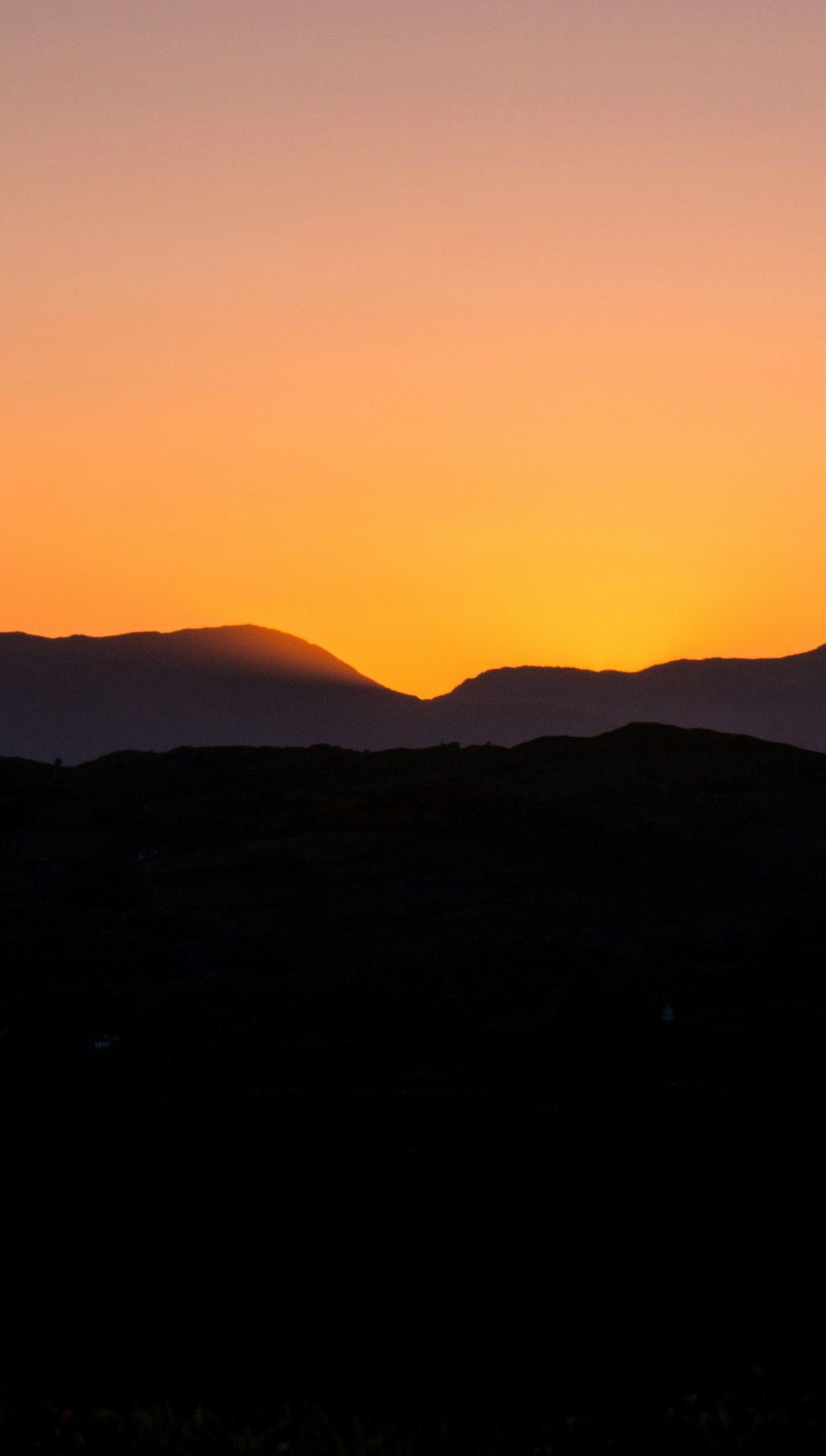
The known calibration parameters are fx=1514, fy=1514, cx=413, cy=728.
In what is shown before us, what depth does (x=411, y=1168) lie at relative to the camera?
13.6m

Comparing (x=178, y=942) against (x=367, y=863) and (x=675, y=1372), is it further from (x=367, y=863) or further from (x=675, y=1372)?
(x=675, y=1372)

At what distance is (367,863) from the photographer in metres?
70.2

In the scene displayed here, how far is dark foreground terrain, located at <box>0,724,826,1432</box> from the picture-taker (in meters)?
10.6

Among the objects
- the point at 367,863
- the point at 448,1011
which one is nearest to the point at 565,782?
the point at 367,863

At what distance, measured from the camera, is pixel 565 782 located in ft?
283

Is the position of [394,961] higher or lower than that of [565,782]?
lower

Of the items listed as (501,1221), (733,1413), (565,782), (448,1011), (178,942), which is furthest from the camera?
(565,782)

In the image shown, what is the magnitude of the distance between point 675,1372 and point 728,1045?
16720 millimetres

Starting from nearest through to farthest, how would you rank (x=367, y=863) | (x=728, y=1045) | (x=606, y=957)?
(x=728, y=1045), (x=606, y=957), (x=367, y=863)

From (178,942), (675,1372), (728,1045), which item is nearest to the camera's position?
(675,1372)

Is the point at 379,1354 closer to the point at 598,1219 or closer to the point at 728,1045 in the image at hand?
the point at 598,1219

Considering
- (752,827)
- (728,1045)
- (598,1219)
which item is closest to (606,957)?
(728,1045)

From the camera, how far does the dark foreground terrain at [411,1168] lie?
10578mm

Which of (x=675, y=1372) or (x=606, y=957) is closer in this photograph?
(x=675, y=1372)
